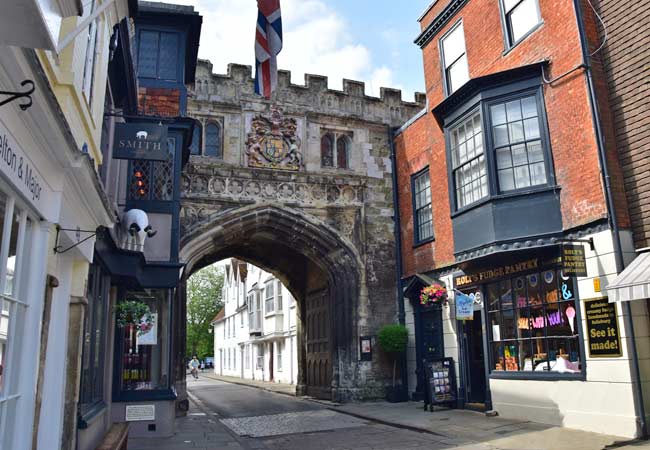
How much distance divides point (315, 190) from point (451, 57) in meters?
5.31

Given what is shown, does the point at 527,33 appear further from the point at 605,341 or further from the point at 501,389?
the point at 501,389

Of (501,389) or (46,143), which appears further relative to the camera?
(501,389)

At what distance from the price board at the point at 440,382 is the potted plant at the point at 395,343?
2.63 metres

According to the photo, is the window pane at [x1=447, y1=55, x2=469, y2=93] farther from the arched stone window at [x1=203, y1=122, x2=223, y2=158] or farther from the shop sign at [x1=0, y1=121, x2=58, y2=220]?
the shop sign at [x1=0, y1=121, x2=58, y2=220]

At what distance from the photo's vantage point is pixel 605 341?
360 inches

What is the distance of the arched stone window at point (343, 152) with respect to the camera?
1747 cm

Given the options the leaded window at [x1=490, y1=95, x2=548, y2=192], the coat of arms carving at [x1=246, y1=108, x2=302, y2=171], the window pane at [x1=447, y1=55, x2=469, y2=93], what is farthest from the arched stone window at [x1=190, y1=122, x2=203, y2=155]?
the leaded window at [x1=490, y1=95, x2=548, y2=192]

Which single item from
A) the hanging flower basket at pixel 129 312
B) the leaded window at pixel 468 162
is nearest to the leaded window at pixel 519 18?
the leaded window at pixel 468 162

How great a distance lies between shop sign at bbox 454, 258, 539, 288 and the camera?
10.8 meters

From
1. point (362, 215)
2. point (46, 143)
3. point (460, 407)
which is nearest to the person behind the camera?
point (46, 143)

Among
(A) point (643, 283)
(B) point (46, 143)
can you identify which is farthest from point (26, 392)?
→ (A) point (643, 283)

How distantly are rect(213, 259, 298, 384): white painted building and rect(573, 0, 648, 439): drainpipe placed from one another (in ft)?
63.3

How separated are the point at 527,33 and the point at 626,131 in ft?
10.5

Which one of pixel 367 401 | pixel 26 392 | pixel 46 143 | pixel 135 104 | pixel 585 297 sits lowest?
pixel 367 401
